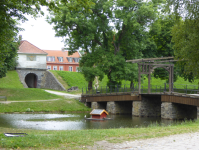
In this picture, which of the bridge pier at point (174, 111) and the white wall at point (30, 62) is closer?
the bridge pier at point (174, 111)

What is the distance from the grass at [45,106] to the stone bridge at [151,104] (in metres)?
2.11

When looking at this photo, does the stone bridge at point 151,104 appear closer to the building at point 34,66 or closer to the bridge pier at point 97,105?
the bridge pier at point 97,105

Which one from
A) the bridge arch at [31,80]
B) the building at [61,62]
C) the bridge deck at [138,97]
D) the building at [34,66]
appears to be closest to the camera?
the bridge deck at [138,97]

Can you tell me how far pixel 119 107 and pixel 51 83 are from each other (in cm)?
2069

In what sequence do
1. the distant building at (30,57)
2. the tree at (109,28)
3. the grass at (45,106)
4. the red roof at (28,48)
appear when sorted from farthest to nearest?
the red roof at (28,48) → the distant building at (30,57) → the tree at (109,28) → the grass at (45,106)

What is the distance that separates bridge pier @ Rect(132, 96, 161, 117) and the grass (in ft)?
22.7

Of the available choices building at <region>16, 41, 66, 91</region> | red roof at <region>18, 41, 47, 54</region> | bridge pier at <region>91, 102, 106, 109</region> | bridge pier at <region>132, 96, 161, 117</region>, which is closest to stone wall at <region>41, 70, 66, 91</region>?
building at <region>16, 41, 66, 91</region>

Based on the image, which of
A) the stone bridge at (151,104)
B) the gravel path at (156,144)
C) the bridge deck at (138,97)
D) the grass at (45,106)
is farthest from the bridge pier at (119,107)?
the gravel path at (156,144)

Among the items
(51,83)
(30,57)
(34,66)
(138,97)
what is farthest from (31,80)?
(138,97)

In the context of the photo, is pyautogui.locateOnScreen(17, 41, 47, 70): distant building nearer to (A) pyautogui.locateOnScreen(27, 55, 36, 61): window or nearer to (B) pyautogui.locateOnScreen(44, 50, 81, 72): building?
(A) pyautogui.locateOnScreen(27, 55, 36, 61): window

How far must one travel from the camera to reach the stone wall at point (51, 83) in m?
45.5

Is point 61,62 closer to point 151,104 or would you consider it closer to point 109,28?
point 109,28

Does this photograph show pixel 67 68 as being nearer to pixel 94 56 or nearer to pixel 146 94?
pixel 94 56

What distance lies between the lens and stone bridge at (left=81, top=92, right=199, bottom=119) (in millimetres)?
22984
